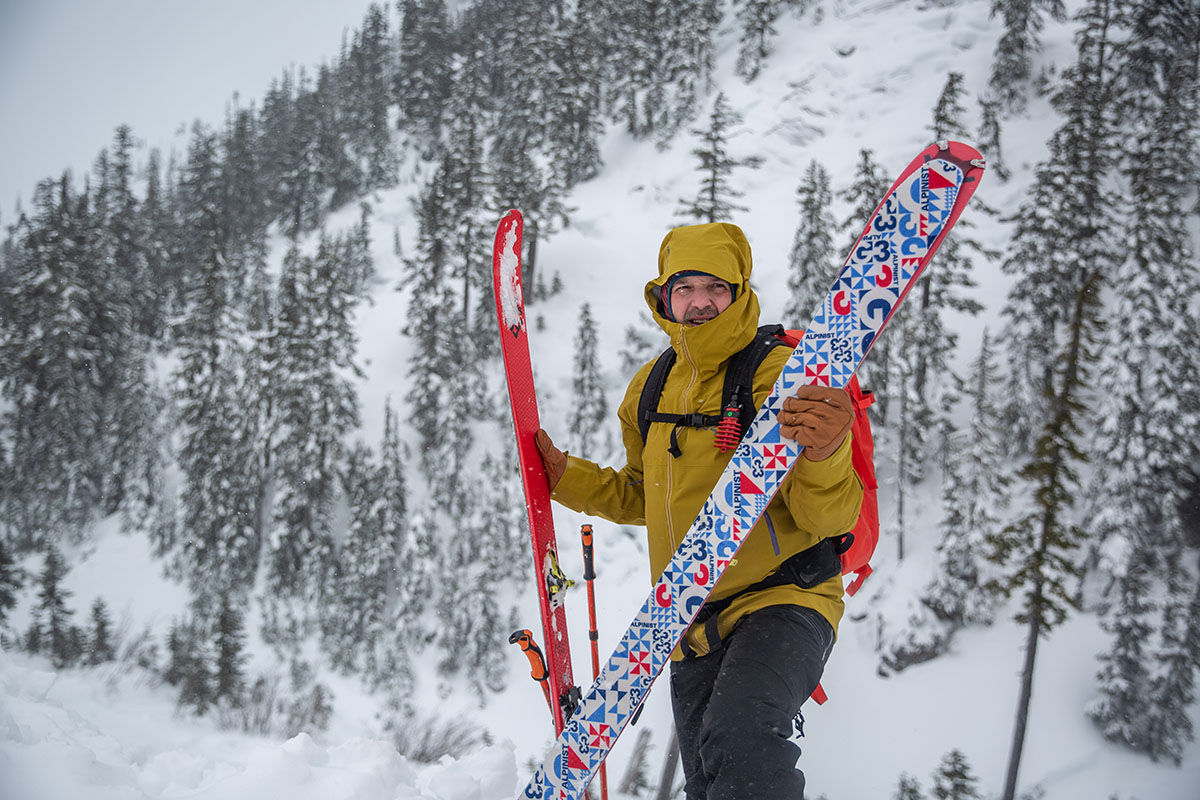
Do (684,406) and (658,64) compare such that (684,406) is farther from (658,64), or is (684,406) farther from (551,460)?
(658,64)

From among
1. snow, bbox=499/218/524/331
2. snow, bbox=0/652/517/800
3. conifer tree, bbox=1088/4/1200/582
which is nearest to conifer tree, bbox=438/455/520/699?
snow, bbox=0/652/517/800

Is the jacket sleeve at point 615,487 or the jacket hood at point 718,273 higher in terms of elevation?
the jacket hood at point 718,273

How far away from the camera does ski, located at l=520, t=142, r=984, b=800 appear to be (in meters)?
2.26

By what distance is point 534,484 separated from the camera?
318 cm

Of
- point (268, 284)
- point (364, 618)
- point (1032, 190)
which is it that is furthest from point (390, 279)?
point (1032, 190)

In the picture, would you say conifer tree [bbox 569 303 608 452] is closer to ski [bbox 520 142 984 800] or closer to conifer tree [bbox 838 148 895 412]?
conifer tree [bbox 838 148 895 412]

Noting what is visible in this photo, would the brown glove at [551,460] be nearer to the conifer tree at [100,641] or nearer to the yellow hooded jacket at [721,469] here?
the yellow hooded jacket at [721,469]

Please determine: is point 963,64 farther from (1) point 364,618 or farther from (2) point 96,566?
(2) point 96,566

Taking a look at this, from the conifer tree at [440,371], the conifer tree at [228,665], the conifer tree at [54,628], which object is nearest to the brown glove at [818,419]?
the conifer tree at [228,665]

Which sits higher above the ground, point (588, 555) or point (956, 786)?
point (956, 786)

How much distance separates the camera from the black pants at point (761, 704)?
1866 mm

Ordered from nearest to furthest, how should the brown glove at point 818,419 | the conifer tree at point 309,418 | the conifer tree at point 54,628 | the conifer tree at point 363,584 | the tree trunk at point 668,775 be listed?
1. the brown glove at point 818,419
2. the tree trunk at point 668,775
3. the conifer tree at point 54,628
4. the conifer tree at point 363,584
5. the conifer tree at point 309,418

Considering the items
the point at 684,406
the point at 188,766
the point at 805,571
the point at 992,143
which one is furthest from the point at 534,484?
the point at 992,143

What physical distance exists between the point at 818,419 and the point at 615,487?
50.1 inches
